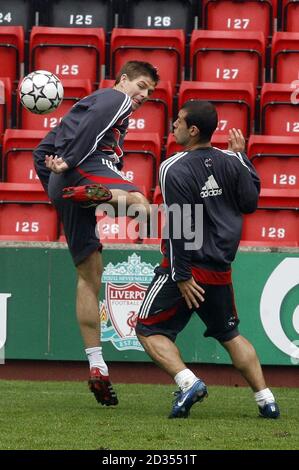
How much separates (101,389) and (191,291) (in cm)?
97

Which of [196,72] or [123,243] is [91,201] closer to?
[123,243]

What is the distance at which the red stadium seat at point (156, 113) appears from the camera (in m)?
11.3

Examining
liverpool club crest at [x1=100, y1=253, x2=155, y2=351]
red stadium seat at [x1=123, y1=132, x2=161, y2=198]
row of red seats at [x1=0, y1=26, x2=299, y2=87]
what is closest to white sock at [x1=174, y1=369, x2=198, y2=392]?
liverpool club crest at [x1=100, y1=253, x2=155, y2=351]

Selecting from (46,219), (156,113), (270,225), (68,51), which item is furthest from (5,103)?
(270,225)

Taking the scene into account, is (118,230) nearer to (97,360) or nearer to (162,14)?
(97,360)

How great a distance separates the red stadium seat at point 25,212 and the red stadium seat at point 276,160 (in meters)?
Result: 1.88

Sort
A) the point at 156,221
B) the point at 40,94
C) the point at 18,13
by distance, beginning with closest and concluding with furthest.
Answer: the point at 40,94, the point at 156,221, the point at 18,13

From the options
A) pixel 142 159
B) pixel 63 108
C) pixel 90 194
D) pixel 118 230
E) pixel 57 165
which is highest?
pixel 63 108

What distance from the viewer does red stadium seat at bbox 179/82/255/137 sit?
11203mm

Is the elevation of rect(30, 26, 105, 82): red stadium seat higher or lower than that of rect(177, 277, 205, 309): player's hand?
higher

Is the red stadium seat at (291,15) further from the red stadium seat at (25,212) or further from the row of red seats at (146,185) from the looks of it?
the red stadium seat at (25,212)

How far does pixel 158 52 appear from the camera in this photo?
38.4 feet

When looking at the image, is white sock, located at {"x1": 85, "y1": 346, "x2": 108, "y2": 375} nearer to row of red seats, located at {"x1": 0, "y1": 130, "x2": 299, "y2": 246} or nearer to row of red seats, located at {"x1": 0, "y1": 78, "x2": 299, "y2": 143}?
row of red seats, located at {"x1": 0, "y1": 130, "x2": 299, "y2": 246}

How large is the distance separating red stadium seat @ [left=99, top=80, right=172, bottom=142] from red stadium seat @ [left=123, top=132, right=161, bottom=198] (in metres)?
0.53
